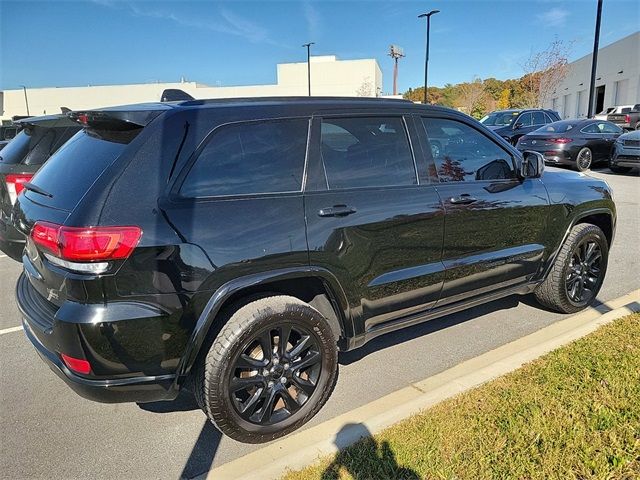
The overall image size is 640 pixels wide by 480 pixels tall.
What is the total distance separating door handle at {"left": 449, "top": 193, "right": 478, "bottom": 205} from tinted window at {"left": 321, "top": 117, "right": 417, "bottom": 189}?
0.33 m

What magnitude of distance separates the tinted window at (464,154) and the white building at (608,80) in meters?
42.6

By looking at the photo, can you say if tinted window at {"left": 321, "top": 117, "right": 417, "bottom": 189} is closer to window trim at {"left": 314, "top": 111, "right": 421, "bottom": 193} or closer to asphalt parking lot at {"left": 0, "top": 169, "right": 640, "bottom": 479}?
window trim at {"left": 314, "top": 111, "right": 421, "bottom": 193}

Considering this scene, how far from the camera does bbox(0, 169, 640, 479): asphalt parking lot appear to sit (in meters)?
2.57

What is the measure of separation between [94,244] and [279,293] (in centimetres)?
106

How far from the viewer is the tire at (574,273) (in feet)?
13.5

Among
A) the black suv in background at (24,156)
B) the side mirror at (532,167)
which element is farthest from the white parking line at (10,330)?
the side mirror at (532,167)

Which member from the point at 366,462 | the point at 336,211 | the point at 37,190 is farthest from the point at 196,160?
the point at 366,462

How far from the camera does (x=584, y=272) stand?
14.2 feet

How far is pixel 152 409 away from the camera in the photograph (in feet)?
10.1

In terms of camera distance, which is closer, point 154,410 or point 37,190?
point 37,190

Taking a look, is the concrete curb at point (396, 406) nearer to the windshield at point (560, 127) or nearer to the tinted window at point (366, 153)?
the tinted window at point (366, 153)

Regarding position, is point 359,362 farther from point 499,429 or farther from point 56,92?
point 56,92

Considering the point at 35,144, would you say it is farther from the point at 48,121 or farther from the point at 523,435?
the point at 523,435

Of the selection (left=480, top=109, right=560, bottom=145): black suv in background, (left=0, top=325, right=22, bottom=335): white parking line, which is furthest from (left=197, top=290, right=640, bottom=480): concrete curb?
(left=480, top=109, right=560, bottom=145): black suv in background
